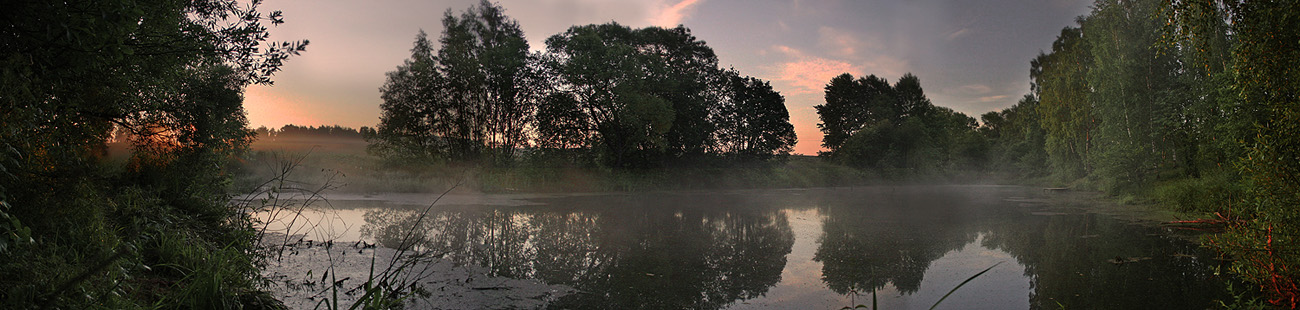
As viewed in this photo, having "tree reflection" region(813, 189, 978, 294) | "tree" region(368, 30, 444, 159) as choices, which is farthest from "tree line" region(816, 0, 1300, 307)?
"tree" region(368, 30, 444, 159)

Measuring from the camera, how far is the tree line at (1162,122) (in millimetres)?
3666

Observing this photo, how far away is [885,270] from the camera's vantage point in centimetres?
592

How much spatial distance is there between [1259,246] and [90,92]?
8272 mm

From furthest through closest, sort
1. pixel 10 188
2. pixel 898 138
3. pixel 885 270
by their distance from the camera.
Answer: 1. pixel 898 138
2. pixel 885 270
3. pixel 10 188

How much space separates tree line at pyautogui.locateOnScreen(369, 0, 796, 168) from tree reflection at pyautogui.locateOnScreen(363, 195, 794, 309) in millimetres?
10275

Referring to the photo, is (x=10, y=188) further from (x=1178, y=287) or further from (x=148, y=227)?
(x=1178, y=287)

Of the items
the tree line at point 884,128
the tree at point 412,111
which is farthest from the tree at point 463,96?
the tree line at point 884,128

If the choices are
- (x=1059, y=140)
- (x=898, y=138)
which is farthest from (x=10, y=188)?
(x=898, y=138)

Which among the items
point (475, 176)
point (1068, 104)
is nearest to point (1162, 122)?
point (1068, 104)

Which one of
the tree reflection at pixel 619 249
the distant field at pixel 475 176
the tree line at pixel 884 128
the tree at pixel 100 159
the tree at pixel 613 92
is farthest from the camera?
the tree line at pixel 884 128

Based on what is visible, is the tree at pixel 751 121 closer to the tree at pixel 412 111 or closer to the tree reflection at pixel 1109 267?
the tree at pixel 412 111

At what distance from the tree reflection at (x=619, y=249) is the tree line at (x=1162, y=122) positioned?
3.63m

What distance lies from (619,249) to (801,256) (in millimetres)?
2374

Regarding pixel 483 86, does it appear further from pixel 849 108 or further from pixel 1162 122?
pixel 849 108
